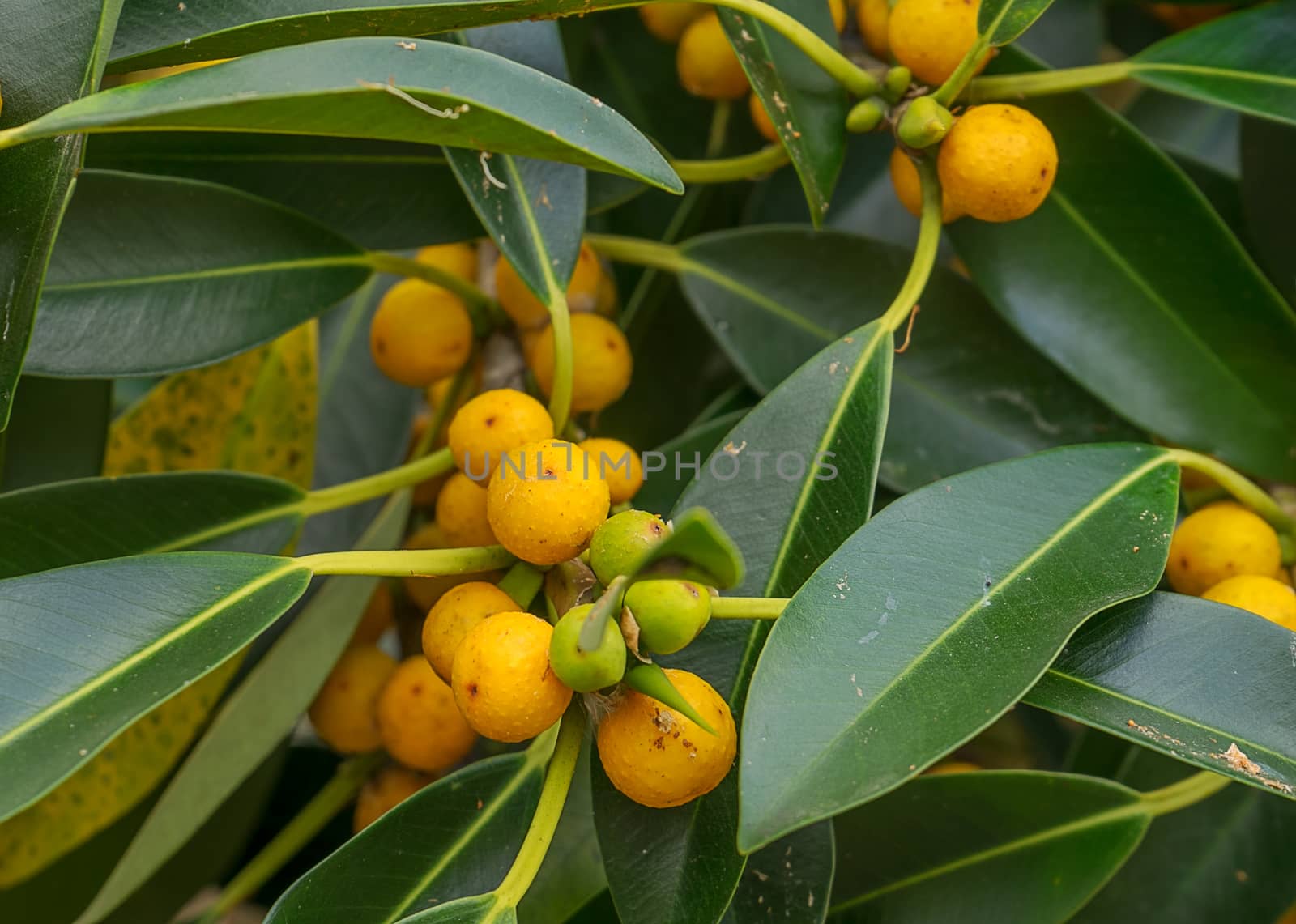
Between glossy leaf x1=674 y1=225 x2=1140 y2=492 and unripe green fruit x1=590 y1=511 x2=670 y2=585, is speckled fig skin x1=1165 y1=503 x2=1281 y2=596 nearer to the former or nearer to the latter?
glossy leaf x1=674 y1=225 x2=1140 y2=492

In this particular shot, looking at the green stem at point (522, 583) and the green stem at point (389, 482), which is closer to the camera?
the green stem at point (522, 583)

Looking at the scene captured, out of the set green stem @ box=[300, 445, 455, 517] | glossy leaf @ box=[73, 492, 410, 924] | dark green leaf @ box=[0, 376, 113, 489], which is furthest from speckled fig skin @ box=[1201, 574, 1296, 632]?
dark green leaf @ box=[0, 376, 113, 489]

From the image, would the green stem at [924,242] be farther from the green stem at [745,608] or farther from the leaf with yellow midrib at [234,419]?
the leaf with yellow midrib at [234,419]

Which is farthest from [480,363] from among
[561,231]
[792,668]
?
[792,668]

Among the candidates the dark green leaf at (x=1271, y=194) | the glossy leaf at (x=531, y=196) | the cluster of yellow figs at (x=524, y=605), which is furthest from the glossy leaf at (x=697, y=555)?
the dark green leaf at (x=1271, y=194)

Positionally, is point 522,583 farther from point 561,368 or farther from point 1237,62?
point 1237,62

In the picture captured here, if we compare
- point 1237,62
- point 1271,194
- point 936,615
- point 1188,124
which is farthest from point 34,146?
point 1188,124

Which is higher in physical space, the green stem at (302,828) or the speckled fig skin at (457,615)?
the speckled fig skin at (457,615)
